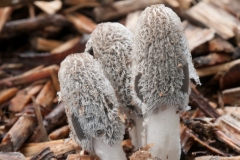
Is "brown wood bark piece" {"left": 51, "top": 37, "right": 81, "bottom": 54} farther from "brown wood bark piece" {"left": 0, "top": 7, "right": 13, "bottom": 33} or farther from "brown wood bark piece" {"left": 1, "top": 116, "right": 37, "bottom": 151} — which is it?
"brown wood bark piece" {"left": 1, "top": 116, "right": 37, "bottom": 151}

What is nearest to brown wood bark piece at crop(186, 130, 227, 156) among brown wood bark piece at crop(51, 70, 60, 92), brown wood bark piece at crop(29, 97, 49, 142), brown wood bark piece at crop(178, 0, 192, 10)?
brown wood bark piece at crop(29, 97, 49, 142)

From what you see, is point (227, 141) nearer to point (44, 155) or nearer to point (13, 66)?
point (44, 155)

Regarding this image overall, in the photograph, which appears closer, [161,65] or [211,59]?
[161,65]

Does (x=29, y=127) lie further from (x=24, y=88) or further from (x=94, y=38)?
(x=94, y=38)

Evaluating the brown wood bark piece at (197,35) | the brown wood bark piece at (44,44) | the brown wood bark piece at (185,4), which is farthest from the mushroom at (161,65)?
the brown wood bark piece at (44,44)

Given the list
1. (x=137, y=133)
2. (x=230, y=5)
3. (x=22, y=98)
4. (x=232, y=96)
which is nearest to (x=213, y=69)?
(x=232, y=96)

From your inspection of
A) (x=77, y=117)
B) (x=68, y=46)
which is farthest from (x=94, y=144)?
(x=68, y=46)
